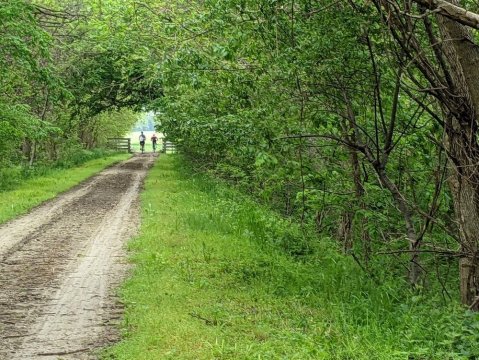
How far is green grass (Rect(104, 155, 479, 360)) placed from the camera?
5.56 meters

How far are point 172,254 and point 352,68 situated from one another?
4.29m

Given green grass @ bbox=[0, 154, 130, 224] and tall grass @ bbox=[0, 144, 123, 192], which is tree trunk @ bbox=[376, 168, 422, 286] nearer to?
green grass @ bbox=[0, 154, 130, 224]

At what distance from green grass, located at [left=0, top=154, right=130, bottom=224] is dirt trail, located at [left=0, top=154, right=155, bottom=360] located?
51cm

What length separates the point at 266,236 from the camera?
1159 cm

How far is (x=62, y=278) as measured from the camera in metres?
8.55

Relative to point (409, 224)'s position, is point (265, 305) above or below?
below

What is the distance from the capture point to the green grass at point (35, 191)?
15.4 meters

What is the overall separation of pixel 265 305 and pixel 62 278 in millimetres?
3180

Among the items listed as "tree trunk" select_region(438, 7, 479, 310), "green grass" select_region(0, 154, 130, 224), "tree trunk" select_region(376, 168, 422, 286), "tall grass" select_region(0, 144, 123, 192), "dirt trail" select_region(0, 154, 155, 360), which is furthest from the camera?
"tall grass" select_region(0, 144, 123, 192)

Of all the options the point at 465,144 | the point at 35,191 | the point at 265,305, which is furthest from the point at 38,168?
the point at 465,144

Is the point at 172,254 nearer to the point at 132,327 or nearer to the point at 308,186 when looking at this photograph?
the point at 308,186

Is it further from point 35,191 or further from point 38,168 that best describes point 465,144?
point 38,168

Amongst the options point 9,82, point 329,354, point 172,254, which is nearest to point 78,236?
point 172,254

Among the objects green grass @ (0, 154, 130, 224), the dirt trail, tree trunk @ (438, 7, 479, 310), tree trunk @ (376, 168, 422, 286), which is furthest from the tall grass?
tree trunk @ (438, 7, 479, 310)
